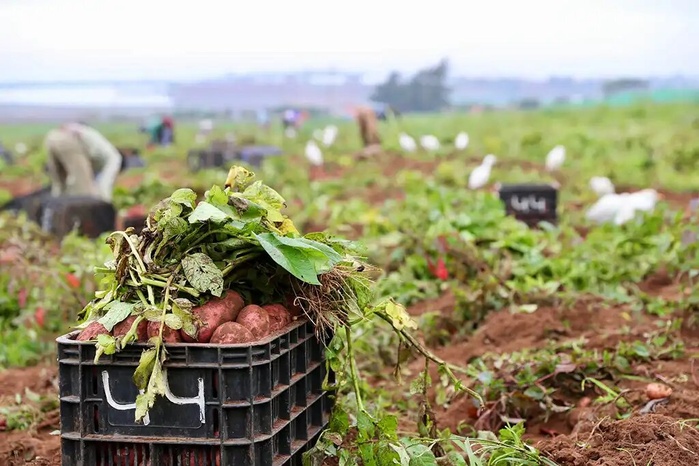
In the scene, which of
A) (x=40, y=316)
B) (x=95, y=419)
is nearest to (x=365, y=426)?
(x=95, y=419)

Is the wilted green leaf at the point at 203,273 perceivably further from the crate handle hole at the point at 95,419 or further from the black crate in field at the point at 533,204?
the black crate in field at the point at 533,204

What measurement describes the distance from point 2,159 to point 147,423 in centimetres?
1678

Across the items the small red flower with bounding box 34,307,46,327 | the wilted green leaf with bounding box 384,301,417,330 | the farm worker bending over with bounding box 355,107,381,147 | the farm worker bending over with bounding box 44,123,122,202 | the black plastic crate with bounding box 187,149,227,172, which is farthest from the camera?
the farm worker bending over with bounding box 355,107,381,147

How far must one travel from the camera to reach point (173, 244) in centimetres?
288

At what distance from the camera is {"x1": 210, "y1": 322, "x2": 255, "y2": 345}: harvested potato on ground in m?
2.68

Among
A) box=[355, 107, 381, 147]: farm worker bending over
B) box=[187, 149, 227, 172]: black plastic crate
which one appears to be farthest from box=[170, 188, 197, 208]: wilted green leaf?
box=[355, 107, 381, 147]: farm worker bending over

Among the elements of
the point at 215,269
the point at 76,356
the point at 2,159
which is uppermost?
the point at 215,269

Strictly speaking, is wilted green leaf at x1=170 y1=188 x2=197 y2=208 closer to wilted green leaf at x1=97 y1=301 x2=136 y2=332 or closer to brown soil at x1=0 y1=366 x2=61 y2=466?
wilted green leaf at x1=97 y1=301 x2=136 y2=332

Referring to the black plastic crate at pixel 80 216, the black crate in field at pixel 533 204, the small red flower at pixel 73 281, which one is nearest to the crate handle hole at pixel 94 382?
the small red flower at pixel 73 281

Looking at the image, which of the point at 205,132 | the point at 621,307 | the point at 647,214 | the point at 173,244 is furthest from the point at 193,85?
the point at 173,244

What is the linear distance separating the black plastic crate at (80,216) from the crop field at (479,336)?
621 mm

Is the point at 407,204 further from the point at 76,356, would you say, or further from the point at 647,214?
the point at 76,356

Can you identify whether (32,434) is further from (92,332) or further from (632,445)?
(632,445)

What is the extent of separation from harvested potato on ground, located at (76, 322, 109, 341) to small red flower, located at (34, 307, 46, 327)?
3168mm
